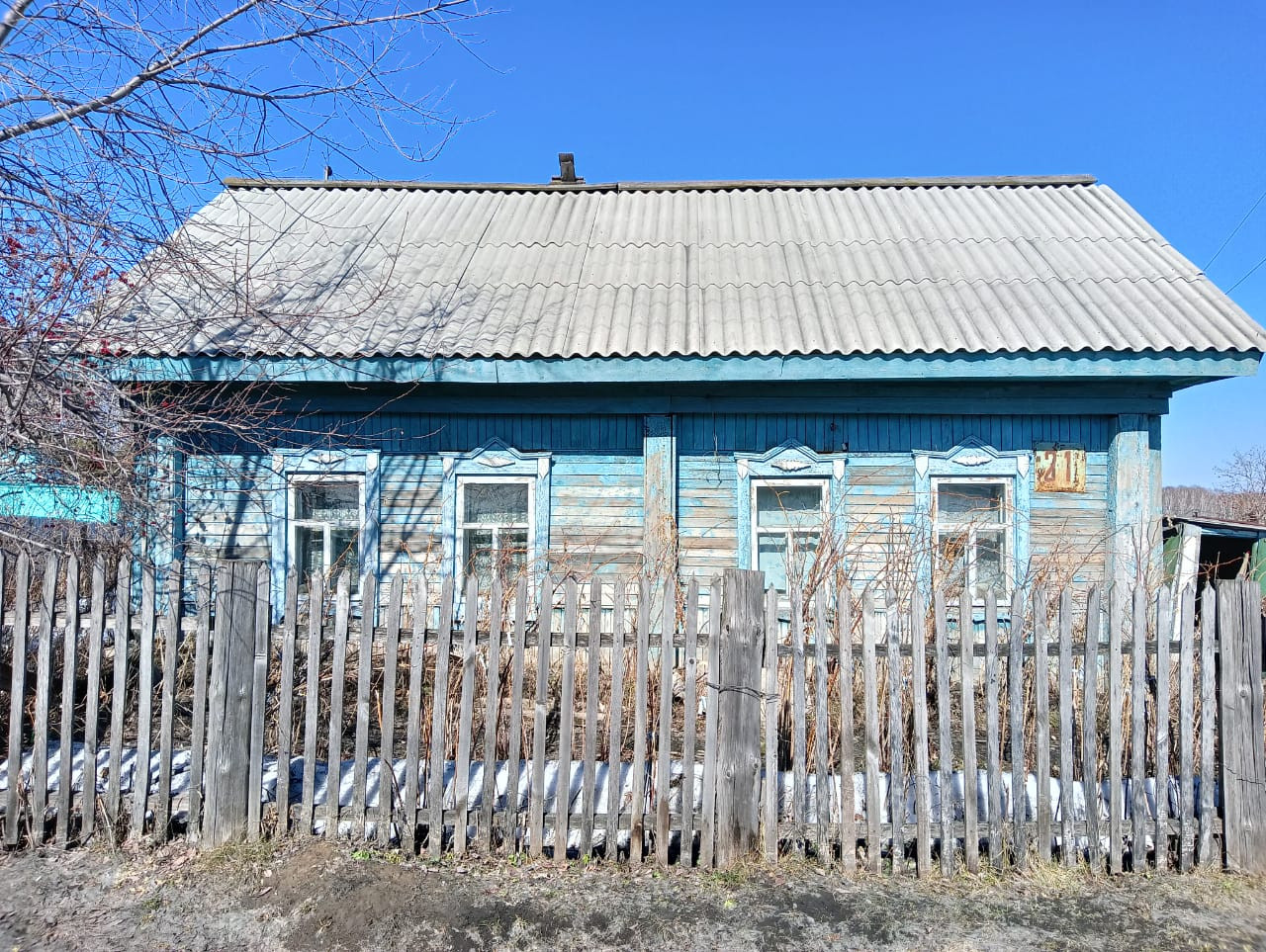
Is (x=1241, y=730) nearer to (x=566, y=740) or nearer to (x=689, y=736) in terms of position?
(x=689, y=736)

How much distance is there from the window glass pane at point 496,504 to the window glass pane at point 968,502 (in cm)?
384

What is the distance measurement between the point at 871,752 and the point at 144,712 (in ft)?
10.8

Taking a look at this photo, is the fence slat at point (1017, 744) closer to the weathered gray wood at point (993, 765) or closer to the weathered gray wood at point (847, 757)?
the weathered gray wood at point (993, 765)

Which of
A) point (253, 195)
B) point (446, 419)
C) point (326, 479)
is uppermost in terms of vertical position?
point (253, 195)

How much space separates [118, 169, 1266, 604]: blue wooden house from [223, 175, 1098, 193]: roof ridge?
133 inches

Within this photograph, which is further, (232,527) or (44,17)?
(232,527)

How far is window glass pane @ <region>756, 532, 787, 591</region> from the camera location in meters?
6.90

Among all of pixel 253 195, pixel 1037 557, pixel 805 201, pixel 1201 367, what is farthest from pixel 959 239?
pixel 253 195

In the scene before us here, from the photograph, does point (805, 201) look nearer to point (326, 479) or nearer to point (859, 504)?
point (859, 504)

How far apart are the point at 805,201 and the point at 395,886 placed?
9.59m

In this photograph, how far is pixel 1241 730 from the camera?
11.2ft

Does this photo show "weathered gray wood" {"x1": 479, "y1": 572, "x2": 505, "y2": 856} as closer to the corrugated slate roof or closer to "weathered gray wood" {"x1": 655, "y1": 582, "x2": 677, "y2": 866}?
Answer: "weathered gray wood" {"x1": 655, "y1": 582, "x2": 677, "y2": 866}

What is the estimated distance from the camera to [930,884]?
330 cm

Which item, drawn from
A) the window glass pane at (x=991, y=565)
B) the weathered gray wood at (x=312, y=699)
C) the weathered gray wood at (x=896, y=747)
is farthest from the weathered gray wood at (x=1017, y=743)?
the window glass pane at (x=991, y=565)
